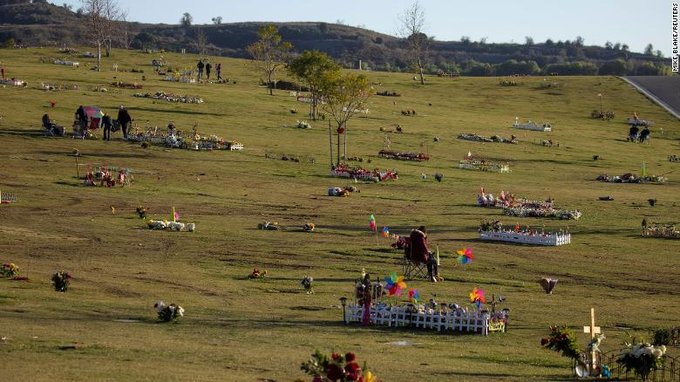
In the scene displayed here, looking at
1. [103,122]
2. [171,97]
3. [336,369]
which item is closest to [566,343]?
[336,369]

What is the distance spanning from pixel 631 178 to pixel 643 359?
53.5 metres

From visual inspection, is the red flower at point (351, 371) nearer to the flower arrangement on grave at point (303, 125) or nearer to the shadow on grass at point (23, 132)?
the shadow on grass at point (23, 132)

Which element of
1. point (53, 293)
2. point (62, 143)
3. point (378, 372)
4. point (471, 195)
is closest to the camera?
point (378, 372)

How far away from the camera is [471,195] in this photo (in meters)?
69.4

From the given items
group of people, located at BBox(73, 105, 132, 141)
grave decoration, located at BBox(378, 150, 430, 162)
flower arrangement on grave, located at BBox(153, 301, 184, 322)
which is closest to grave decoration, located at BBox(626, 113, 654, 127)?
grave decoration, located at BBox(378, 150, 430, 162)

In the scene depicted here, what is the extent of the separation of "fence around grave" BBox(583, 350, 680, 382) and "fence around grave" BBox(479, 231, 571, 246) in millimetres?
21795

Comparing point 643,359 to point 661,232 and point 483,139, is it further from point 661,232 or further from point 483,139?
point 483,139

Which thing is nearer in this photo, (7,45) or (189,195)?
(189,195)

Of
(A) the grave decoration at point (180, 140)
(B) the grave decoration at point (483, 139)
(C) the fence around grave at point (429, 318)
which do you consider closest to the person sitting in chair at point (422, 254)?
(C) the fence around grave at point (429, 318)

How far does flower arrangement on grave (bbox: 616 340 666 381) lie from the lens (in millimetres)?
27969

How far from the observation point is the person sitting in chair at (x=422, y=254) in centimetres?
4269

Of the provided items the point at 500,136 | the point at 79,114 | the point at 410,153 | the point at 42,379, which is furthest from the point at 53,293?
Answer: the point at 500,136

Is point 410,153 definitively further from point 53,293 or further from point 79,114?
point 53,293

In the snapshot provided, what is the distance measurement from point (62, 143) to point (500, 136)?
3831cm
